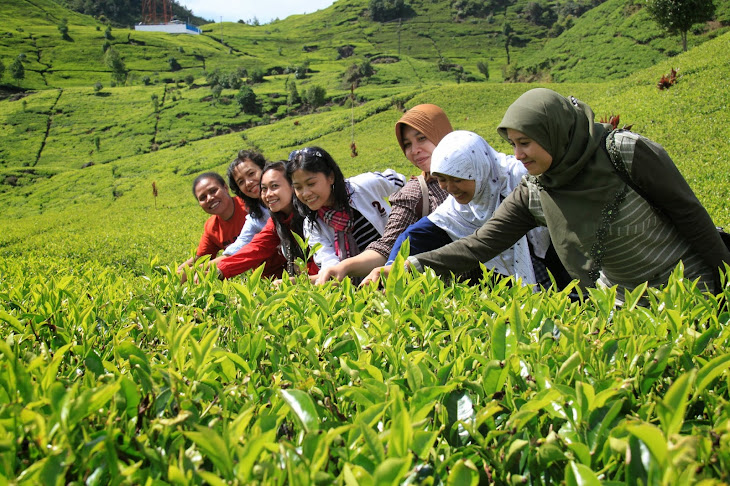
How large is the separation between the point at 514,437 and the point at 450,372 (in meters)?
0.23

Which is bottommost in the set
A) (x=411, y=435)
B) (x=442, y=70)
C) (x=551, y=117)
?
(x=411, y=435)

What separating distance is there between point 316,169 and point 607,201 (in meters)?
1.98

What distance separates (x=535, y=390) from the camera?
3.61 feet

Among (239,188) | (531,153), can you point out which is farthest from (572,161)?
(239,188)

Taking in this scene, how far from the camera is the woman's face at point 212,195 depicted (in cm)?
537

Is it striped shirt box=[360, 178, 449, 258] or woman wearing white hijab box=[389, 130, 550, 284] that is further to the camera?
striped shirt box=[360, 178, 449, 258]

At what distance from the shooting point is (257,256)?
13.1 ft

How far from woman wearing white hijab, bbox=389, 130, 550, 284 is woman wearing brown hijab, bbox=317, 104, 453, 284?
21 cm

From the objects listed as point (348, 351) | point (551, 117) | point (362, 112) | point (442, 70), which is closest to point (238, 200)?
point (551, 117)

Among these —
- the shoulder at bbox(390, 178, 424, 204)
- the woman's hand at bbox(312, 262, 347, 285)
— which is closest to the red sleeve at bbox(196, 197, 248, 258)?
the shoulder at bbox(390, 178, 424, 204)

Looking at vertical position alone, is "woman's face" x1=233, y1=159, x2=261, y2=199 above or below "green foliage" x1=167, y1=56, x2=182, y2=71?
below

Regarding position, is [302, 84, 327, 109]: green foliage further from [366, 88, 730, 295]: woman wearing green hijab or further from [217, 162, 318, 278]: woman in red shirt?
[366, 88, 730, 295]: woman wearing green hijab

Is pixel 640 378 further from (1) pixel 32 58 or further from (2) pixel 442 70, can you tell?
(1) pixel 32 58

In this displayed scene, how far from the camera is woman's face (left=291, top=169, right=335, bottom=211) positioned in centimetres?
366
